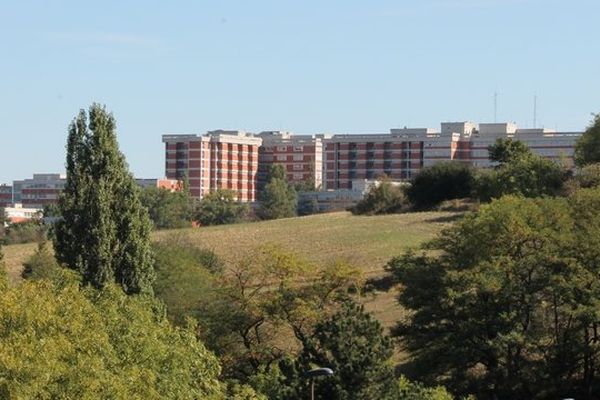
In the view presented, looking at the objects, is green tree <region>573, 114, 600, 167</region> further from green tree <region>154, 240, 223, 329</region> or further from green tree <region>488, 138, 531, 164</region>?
green tree <region>154, 240, 223, 329</region>

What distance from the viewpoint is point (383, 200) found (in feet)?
393

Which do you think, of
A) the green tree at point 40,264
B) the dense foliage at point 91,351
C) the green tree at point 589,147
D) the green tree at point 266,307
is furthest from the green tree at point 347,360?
the green tree at point 589,147

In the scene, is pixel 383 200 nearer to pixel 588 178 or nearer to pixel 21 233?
pixel 588 178

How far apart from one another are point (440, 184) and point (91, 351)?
269ft

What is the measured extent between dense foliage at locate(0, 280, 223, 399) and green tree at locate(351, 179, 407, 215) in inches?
2889

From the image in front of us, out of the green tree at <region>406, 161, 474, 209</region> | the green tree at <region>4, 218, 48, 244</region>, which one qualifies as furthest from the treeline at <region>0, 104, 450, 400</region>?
the green tree at <region>4, 218, 48, 244</region>

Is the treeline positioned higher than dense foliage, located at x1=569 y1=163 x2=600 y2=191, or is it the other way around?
dense foliage, located at x1=569 y1=163 x2=600 y2=191

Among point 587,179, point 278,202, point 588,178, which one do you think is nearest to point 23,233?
point 278,202

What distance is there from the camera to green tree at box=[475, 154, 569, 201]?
95.7 meters

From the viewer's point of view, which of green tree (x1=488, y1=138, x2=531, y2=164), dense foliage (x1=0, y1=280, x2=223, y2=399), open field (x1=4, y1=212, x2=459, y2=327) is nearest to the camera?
dense foliage (x1=0, y1=280, x2=223, y2=399)

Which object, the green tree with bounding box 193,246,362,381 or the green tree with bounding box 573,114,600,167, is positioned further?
the green tree with bounding box 573,114,600,167

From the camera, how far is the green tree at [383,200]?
118 m

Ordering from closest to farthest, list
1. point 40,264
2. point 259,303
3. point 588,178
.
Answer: point 259,303 → point 40,264 → point 588,178

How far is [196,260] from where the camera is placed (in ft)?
249
